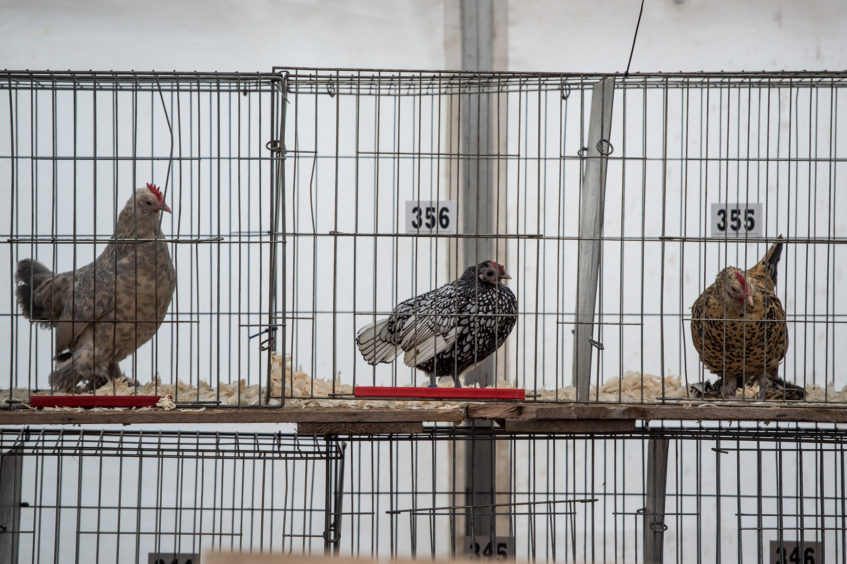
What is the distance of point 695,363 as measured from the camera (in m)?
3.77

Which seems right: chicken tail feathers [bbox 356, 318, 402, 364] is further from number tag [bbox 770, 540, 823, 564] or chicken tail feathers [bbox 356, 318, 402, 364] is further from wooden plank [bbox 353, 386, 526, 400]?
number tag [bbox 770, 540, 823, 564]

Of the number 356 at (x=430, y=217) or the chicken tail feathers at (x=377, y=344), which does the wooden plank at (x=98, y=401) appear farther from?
the number 356 at (x=430, y=217)

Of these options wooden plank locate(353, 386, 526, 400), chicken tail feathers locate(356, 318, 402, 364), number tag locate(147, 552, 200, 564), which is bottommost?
number tag locate(147, 552, 200, 564)

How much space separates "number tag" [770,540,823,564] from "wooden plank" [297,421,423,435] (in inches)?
48.7

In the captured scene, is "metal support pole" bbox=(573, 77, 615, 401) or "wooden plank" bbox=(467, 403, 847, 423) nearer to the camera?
"wooden plank" bbox=(467, 403, 847, 423)

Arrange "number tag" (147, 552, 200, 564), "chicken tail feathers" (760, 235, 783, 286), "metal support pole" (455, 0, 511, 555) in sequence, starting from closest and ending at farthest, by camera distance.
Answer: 1. "number tag" (147, 552, 200, 564)
2. "chicken tail feathers" (760, 235, 783, 286)
3. "metal support pole" (455, 0, 511, 555)

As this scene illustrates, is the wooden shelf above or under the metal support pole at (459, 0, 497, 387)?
under

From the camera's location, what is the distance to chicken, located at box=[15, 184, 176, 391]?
266 cm

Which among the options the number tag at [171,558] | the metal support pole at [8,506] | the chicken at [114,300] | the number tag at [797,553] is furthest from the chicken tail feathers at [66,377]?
the number tag at [797,553]

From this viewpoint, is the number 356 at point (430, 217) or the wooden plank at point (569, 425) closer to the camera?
the wooden plank at point (569, 425)

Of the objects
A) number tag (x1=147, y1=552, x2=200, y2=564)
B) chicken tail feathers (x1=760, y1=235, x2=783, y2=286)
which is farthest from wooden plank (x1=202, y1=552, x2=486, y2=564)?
chicken tail feathers (x1=760, y1=235, x2=783, y2=286)

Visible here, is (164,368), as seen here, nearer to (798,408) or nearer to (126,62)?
(126,62)

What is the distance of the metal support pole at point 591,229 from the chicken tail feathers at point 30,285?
1.80 meters

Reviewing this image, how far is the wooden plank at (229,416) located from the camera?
2.31 meters
